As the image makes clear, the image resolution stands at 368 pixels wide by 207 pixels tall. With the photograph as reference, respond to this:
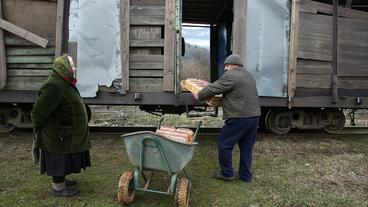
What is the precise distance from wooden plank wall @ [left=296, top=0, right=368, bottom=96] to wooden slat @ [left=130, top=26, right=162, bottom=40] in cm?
285

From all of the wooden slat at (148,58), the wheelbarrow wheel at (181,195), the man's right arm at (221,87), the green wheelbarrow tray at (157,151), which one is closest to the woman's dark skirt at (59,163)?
the green wheelbarrow tray at (157,151)

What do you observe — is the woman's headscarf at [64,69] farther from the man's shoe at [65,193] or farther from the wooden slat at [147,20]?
the wooden slat at [147,20]

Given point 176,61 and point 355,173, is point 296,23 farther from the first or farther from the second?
point 355,173

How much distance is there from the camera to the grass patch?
15.6 ft

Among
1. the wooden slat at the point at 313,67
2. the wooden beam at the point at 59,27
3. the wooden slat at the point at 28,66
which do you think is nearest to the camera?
the wooden beam at the point at 59,27

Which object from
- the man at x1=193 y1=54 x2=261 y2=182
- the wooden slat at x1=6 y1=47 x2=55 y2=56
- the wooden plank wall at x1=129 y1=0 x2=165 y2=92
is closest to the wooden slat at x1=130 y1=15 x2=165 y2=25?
the wooden plank wall at x1=129 y1=0 x2=165 y2=92

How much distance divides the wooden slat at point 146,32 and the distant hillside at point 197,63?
5833mm

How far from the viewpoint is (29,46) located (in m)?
7.69

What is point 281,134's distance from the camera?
344 inches

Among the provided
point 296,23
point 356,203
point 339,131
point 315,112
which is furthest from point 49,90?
point 339,131

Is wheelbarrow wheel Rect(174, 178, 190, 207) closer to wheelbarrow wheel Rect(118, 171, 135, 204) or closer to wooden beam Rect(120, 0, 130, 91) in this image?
wheelbarrow wheel Rect(118, 171, 135, 204)

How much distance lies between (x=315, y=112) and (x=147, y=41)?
4101 mm

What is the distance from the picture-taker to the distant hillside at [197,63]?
45.4 feet

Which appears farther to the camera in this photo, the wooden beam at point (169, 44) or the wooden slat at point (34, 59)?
the wooden slat at point (34, 59)
